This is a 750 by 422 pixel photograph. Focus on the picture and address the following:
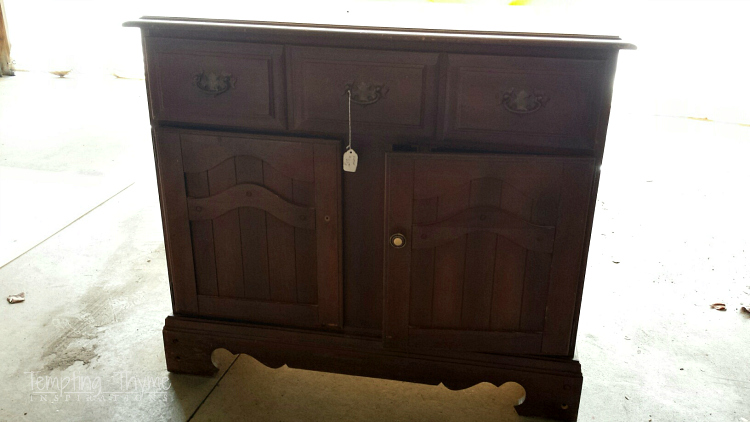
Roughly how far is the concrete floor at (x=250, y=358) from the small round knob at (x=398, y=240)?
47cm

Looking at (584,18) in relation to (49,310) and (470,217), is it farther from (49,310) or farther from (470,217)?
(49,310)

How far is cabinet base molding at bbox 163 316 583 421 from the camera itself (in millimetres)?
1492

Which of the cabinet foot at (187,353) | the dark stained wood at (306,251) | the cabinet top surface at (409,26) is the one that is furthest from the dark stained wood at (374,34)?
the cabinet foot at (187,353)

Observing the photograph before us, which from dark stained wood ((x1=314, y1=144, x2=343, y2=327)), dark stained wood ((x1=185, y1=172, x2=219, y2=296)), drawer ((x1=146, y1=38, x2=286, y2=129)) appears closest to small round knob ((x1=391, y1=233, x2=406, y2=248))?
dark stained wood ((x1=314, y1=144, x2=343, y2=327))

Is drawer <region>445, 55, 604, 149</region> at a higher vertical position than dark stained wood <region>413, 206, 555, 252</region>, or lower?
higher

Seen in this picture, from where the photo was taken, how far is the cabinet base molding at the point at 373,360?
4.90 ft

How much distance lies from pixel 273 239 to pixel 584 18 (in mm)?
900

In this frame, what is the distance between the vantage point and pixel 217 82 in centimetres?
136

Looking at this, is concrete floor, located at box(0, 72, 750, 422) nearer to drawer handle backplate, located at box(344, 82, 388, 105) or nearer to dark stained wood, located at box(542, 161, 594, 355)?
dark stained wood, located at box(542, 161, 594, 355)

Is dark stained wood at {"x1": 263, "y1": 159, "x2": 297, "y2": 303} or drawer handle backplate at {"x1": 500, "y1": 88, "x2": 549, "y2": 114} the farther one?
dark stained wood at {"x1": 263, "y1": 159, "x2": 297, "y2": 303}

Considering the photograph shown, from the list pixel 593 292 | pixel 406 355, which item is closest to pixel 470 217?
pixel 406 355

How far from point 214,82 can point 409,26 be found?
0.44 metres

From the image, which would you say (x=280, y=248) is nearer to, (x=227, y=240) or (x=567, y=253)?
(x=227, y=240)

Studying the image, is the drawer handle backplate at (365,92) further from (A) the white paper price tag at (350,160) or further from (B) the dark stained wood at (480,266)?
(B) the dark stained wood at (480,266)
